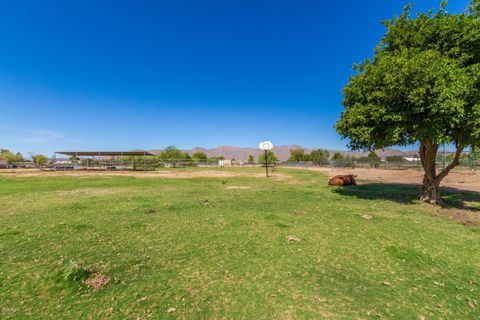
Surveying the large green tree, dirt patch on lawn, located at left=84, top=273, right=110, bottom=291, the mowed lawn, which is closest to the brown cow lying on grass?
the large green tree

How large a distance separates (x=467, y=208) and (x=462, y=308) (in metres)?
6.57

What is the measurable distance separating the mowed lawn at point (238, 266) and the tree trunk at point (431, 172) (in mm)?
2495

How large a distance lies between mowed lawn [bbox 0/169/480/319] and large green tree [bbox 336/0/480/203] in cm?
273

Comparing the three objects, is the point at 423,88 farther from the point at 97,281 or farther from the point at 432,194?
the point at 97,281

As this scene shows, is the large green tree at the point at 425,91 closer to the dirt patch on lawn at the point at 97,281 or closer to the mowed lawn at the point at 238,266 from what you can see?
the mowed lawn at the point at 238,266

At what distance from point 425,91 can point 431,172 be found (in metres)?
3.42

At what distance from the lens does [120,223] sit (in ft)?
17.0

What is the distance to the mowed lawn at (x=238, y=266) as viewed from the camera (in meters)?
2.32

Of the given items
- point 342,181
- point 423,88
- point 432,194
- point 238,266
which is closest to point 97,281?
point 238,266

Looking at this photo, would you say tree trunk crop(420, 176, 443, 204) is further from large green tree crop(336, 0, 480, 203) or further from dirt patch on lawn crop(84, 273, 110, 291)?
dirt patch on lawn crop(84, 273, 110, 291)

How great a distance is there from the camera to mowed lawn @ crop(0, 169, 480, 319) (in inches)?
91.5

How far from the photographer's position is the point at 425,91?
620 centimetres

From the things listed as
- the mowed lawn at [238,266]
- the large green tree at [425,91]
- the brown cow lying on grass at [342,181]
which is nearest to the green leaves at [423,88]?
the large green tree at [425,91]

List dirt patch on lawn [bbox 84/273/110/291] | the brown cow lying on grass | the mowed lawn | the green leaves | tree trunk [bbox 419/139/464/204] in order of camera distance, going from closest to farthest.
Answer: the mowed lawn
dirt patch on lawn [bbox 84/273/110/291]
the green leaves
tree trunk [bbox 419/139/464/204]
the brown cow lying on grass
